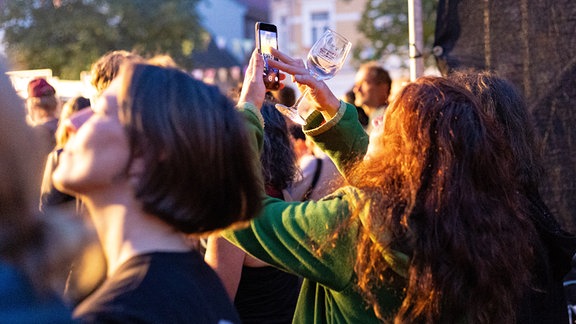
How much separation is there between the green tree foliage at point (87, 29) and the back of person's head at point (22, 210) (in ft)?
71.5

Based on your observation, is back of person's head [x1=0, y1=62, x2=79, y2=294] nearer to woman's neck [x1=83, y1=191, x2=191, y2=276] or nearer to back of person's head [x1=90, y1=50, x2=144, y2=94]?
woman's neck [x1=83, y1=191, x2=191, y2=276]

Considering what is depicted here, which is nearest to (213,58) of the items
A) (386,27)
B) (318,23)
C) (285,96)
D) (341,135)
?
(318,23)

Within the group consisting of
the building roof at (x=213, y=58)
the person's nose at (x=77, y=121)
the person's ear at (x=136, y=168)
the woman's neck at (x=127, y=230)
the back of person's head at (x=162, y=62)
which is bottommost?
the building roof at (x=213, y=58)

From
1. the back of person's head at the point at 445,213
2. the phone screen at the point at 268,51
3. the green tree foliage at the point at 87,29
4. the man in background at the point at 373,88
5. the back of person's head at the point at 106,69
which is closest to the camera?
the back of person's head at the point at 445,213

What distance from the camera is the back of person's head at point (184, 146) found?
51.8 inches

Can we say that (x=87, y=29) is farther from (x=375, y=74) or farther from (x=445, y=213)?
(x=445, y=213)

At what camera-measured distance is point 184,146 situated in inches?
52.1

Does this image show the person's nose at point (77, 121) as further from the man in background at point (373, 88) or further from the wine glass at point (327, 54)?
the man in background at point (373, 88)

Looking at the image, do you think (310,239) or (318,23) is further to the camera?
(318,23)

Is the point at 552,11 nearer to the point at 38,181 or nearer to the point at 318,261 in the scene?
the point at 318,261

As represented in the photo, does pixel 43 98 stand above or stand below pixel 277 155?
above

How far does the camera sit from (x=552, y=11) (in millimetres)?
3607

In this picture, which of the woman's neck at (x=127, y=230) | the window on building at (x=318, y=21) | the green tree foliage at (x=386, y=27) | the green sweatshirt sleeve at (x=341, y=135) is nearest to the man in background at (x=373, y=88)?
the green sweatshirt sleeve at (x=341, y=135)

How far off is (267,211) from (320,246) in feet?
0.58
